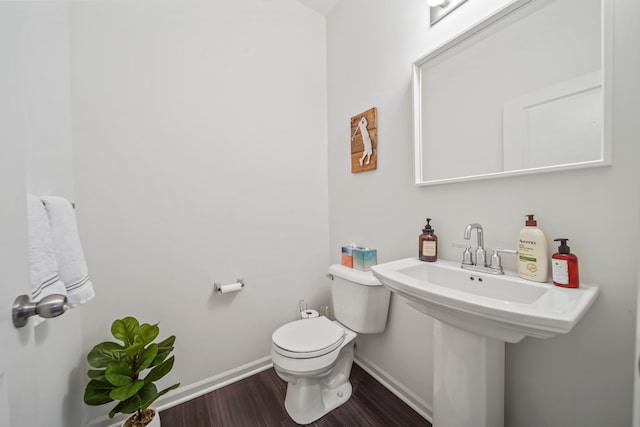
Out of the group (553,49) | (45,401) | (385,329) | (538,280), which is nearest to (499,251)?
(538,280)

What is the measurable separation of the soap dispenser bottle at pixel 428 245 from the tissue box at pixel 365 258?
0.36 m

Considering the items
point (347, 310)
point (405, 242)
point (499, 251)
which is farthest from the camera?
point (347, 310)

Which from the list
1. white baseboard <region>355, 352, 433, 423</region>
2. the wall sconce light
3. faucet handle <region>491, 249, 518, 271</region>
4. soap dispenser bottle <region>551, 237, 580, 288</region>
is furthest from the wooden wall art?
white baseboard <region>355, 352, 433, 423</region>

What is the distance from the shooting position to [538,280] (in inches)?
31.3

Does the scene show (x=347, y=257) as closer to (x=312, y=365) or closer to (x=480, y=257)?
(x=312, y=365)

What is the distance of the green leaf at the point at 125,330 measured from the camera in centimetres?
106

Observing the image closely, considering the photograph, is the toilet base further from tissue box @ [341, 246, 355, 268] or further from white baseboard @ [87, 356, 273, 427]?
tissue box @ [341, 246, 355, 268]

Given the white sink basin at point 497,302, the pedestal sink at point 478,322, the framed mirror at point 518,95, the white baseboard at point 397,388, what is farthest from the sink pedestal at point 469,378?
the framed mirror at point 518,95

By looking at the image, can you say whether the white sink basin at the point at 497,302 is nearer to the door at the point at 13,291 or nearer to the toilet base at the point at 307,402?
the toilet base at the point at 307,402

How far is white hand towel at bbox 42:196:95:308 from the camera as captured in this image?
85 centimetres

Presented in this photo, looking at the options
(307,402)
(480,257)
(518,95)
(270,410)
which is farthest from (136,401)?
(518,95)

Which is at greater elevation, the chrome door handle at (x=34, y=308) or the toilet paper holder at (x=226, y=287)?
the chrome door handle at (x=34, y=308)

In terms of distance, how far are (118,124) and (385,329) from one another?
6.04 feet

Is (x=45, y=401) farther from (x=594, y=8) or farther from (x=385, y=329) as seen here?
(x=594, y=8)
